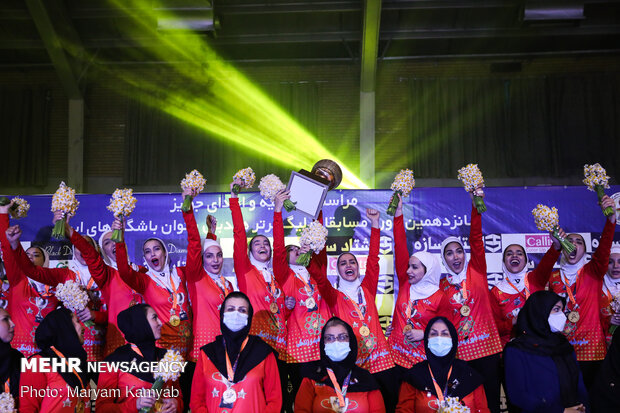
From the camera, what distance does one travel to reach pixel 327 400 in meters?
3.70

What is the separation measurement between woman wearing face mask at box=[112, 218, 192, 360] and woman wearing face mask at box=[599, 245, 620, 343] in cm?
331

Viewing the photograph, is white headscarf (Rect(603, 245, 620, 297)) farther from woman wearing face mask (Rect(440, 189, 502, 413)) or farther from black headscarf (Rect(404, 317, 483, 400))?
black headscarf (Rect(404, 317, 483, 400))

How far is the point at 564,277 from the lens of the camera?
498cm

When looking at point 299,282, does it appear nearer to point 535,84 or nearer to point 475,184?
point 475,184

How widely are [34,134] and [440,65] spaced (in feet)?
23.6

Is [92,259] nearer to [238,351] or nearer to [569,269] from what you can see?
[238,351]

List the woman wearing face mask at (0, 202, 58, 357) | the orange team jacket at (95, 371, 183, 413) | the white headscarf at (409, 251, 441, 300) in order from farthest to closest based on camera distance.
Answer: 1. the woman wearing face mask at (0, 202, 58, 357)
2. the white headscarf at (409, 251, 441, 300)
3. the orange team jacket at (95, 371, 183, 413)

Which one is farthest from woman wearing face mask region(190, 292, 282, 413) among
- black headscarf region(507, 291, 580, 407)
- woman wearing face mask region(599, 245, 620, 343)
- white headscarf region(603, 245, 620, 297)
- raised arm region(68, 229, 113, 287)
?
white headscarf region(603, 245, 620, 297)

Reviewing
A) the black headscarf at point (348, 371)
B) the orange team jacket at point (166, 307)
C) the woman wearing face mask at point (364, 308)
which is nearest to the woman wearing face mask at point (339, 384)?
the black headscarf at point (348, 371)

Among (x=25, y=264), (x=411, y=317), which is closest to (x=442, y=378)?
(x=411, y=317)

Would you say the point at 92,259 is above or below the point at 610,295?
above

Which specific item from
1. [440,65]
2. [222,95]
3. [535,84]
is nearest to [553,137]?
[535,84]

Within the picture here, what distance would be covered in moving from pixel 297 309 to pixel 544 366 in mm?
1806

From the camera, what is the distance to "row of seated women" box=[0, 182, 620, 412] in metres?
4.54
